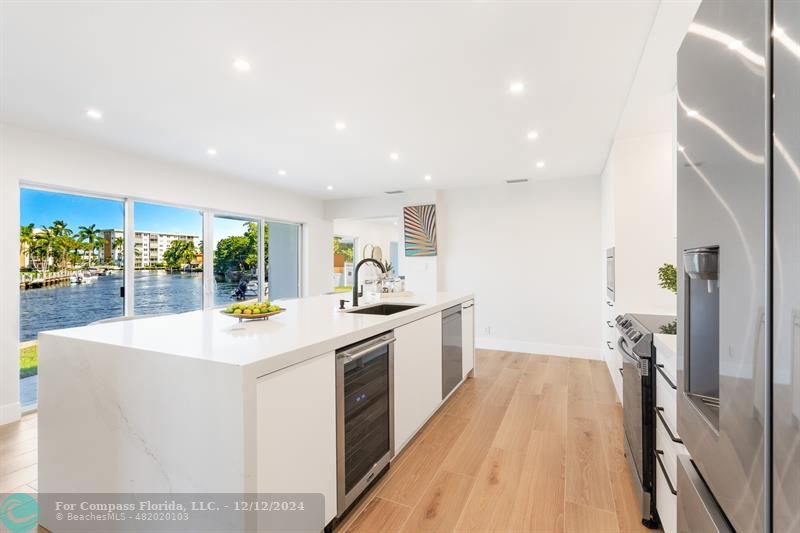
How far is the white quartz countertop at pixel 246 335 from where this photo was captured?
130 centimetres

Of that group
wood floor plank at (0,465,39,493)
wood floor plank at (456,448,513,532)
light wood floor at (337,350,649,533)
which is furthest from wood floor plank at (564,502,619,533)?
wood floor plank at (0,465,39,493)

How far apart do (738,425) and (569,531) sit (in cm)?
147

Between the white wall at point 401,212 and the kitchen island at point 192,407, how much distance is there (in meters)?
4.01

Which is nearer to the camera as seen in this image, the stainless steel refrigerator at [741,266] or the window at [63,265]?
the stainless steel refrigerator at [741,266]

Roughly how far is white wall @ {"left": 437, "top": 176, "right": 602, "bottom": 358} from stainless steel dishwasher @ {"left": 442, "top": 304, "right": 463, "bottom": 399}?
2.30 metres

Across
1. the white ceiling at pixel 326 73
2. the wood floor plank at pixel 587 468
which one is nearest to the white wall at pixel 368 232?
the white ceiling at pixel 326 73

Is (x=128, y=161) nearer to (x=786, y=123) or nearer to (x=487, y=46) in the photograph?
(x=487, y=46)

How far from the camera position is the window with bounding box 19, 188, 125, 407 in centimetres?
333

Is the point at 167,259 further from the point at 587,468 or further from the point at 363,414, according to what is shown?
the point at 587,468

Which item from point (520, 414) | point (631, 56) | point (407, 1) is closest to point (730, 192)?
point (407, 1)

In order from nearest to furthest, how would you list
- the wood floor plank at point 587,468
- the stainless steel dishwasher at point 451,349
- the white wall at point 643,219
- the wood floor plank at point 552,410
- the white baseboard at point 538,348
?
the wood floor plank at point 587,468 < the wood floor plank at point 552,410 < the stainless steel dishwasher at point 451,349 < the white wall at point 643,219 < the white baseboard at point 538,348

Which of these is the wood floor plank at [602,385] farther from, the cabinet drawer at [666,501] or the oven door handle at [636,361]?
the cabinet drawer at [666,501]

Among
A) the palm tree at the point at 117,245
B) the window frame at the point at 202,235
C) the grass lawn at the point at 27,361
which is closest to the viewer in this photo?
the grass lawn at the point at 27,361

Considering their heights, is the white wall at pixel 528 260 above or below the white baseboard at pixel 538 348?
above
